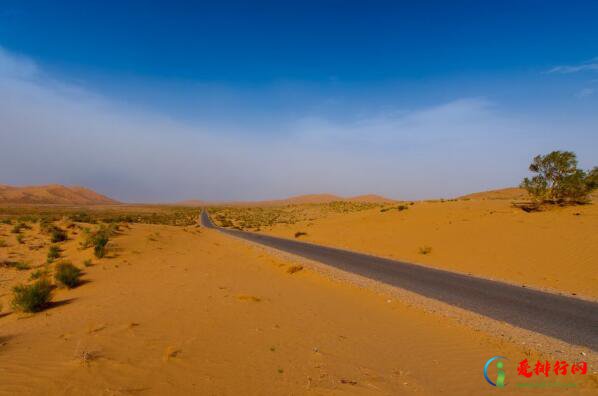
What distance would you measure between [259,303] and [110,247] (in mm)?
13430

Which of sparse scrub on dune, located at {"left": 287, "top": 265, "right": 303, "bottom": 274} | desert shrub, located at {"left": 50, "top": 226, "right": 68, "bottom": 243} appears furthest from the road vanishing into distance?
desert shrub, located at {"left": 50, "top": 226, "right": 68, "bottom": 243}

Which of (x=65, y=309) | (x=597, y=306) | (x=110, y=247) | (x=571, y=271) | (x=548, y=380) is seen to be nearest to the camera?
(x=548, y=380)

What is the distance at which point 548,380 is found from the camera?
5.21 meters

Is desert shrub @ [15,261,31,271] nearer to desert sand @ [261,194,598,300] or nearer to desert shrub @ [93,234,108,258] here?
desert shrub @ [93,234,108,258]

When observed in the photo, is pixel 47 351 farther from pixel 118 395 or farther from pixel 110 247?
pixel 110 247

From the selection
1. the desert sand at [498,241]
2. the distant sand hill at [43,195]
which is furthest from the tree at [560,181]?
the distant sand hill at [43,195]

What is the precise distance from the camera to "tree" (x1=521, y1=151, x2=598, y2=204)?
25453mm

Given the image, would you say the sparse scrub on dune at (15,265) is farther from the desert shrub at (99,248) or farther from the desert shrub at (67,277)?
the desert shrub at (67,277)

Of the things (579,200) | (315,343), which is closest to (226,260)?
(315,343)

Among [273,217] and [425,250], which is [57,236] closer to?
[425,250]

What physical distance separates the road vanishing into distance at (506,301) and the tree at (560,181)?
1804cm

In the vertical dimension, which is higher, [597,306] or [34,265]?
[34,265]

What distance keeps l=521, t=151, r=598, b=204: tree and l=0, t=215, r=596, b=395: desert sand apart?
82.6ft

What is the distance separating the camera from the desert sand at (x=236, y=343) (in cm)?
457
